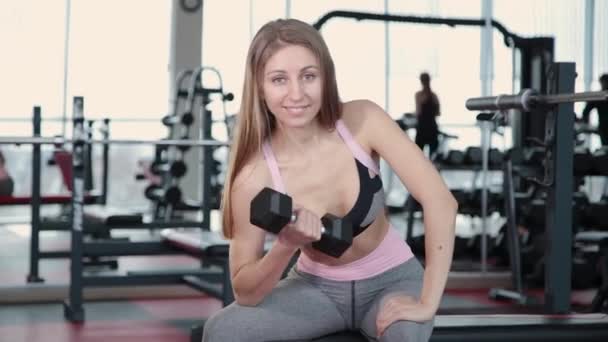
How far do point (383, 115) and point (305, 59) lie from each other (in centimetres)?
21

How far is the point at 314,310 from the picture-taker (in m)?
1.69

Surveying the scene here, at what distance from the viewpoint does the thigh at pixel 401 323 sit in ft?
5.11

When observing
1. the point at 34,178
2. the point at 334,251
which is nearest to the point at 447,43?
the point at 34,178

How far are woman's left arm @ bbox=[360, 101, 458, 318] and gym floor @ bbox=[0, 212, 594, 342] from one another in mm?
2102

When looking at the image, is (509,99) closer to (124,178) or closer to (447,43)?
(447,43)

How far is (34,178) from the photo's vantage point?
14.9 ft

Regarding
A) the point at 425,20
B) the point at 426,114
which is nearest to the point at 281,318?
the point at 425,20

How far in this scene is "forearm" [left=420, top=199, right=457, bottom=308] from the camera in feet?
5.16

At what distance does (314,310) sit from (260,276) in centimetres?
16

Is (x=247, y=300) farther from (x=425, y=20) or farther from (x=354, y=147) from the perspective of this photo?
(x=425, y=20)

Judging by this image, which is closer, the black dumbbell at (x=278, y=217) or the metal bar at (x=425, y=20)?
the black dumbbell at (x=278, y=217)

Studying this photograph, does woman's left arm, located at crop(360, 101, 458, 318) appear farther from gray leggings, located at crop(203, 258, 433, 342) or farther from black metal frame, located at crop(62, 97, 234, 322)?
black metal frame, located at crop(62, 97, 234, 322)

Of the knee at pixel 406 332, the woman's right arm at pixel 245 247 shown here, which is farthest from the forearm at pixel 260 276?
the knee at pixel 406 332

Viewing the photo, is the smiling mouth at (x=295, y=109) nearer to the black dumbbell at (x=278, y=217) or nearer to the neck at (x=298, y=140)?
the neck at (x=298, y=140)
